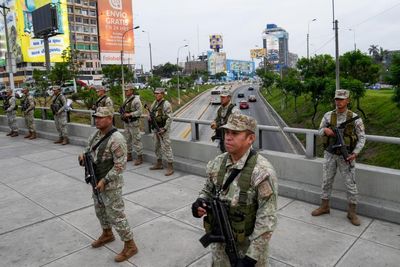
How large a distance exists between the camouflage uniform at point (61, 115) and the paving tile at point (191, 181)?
5792mm

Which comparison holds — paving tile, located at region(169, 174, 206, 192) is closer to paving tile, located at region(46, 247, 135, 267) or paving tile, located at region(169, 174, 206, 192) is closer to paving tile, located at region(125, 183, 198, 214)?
paving tile, located at region(125, 183, 198, 214)

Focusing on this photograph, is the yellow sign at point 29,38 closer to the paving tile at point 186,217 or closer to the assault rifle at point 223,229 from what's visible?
the paving tile at point 186,217

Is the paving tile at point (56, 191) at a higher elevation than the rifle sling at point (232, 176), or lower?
lower

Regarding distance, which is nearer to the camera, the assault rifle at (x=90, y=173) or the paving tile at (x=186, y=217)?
the assault rifle at (x=90, y=173)

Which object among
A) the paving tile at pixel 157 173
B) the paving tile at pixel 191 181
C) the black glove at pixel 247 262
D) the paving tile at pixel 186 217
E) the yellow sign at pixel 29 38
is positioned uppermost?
the yellow sign at pixel 29 38

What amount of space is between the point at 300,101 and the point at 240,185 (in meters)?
42.4

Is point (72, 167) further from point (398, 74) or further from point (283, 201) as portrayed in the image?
point (398, 74)

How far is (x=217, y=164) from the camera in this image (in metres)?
2.82

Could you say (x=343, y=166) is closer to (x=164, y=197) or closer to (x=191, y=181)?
(x=164, y=197)

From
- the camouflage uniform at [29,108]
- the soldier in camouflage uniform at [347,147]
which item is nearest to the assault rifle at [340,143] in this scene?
the soldier in camouflage uniform at [347,147]

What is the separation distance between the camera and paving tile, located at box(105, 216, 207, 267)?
13.5 feet

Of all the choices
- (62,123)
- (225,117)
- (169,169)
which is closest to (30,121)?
(62,123)

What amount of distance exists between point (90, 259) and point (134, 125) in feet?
15.1

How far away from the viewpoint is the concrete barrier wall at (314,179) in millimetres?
4938
